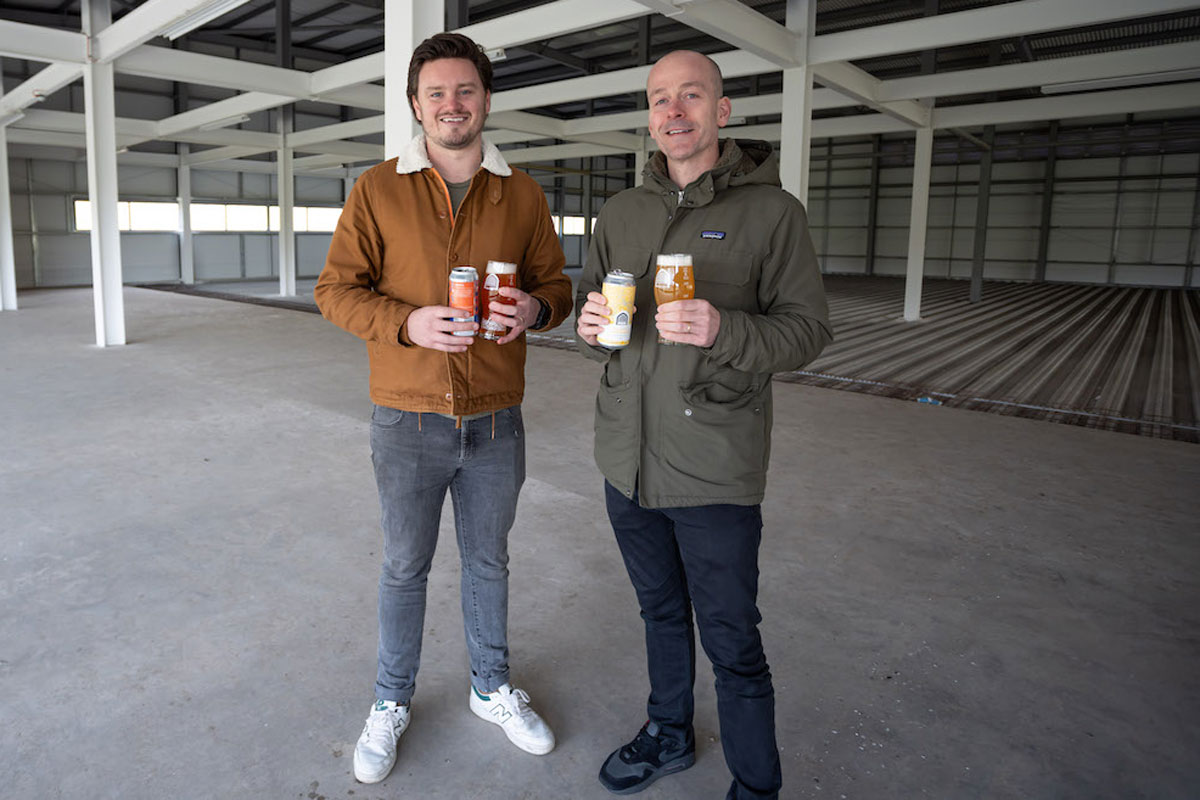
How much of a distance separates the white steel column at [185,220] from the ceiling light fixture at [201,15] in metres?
13.4

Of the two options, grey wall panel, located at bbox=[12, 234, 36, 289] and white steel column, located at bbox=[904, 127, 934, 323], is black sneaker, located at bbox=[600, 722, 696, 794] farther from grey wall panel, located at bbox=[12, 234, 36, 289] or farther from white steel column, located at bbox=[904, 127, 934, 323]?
grey wall panel, located at bbox=[12, 234, 36, 289]

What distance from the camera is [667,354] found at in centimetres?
174

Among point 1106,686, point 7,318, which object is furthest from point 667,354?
point 7,318

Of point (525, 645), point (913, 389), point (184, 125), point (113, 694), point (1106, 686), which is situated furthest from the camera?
point (184, 125)

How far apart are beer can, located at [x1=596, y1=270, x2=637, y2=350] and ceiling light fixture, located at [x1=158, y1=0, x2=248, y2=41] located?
19.1 ft

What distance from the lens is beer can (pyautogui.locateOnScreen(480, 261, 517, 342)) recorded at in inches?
70.2

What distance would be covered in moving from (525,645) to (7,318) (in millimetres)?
12249

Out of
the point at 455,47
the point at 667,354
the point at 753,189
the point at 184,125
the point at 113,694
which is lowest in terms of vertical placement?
the point at 113,694

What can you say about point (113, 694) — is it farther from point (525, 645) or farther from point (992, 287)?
point (992, 287)

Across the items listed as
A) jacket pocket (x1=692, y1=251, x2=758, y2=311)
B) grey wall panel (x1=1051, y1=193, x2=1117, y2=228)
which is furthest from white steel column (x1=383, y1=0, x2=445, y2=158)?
grey wall panel (x1=1051, y1=193, x2=1117, y2=228)

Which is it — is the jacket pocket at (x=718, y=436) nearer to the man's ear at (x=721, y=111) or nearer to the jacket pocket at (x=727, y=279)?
the jacket pocket at (x=727, y=279)

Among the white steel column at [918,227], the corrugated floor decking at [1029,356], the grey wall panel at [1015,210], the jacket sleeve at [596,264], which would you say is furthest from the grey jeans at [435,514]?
the grey wall panel at [1015,210]

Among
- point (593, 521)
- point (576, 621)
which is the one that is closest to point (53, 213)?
point (593, 521)

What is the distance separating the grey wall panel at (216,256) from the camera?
67.6 feet
